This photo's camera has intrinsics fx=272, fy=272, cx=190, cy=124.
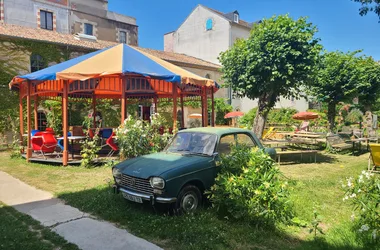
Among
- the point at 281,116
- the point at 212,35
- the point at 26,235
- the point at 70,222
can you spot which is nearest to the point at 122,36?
the point at 212,35

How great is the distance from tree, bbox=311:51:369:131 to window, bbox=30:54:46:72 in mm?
16465

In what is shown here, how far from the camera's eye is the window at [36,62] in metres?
17.3

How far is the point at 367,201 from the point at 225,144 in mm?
2520

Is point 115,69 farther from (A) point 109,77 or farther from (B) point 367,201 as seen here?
(B) point 367,201

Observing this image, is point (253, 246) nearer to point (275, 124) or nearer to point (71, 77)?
point (71, 77)

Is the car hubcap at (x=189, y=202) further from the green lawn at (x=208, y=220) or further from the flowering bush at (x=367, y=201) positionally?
the flowering bush at (x=367, y=201)

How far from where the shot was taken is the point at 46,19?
26641 millimetres

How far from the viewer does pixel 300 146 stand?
50.0 ft

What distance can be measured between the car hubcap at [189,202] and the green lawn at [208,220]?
0.16 metres

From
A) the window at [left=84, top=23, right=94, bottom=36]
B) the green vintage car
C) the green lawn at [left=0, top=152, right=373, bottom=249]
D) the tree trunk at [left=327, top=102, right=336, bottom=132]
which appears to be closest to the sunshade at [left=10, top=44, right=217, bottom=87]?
the green lawn at [left=0, top=152, right=373, bottom=249]

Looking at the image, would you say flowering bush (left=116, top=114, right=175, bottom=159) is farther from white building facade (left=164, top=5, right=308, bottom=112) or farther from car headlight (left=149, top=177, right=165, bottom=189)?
white building facade (left=164, top=5, right=308, bottom=112)

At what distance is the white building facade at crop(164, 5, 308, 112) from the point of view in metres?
32.2

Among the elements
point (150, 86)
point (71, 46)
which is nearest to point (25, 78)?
point (150, 86)

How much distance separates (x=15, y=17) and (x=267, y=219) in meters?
29.3
